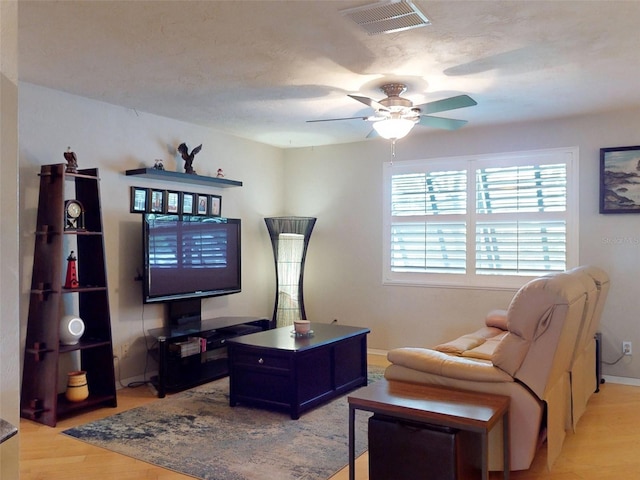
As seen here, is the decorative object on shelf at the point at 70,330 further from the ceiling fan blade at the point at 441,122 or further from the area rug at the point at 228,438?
the ceiling fan blade at the point at 441,122

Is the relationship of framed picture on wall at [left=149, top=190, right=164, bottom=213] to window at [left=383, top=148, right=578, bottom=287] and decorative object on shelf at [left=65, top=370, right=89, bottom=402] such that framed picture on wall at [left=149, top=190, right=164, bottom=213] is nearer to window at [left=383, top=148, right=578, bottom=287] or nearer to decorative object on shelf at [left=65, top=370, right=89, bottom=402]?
decorative object on shelf at [left=65, top=370, right=89, bottom=402]

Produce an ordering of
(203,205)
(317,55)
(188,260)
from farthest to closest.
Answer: (203,205)
(188,260)
(317,55)

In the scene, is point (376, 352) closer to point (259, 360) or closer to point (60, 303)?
point (259, 360)

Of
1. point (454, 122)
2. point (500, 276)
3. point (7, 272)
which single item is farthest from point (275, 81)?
point (500, 276)

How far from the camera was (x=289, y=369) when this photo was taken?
3570 millimetres

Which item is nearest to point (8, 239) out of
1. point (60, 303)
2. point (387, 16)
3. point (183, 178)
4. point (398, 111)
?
point (387, 16)

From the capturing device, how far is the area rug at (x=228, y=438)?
9.30 ft

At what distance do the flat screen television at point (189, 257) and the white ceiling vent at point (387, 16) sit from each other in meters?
2.50

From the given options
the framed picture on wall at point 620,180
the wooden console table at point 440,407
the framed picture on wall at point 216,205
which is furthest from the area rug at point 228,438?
the framed picture on wall at point 620,180

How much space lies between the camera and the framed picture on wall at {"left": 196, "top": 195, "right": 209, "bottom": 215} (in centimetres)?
511

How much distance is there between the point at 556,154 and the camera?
190 inches

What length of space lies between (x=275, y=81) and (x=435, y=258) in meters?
2.66

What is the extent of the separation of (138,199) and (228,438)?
2257mm

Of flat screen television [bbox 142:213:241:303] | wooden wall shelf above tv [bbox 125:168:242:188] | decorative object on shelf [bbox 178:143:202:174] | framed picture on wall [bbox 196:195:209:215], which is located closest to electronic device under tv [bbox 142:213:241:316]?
flat screen television [bbox 142:213:241:303]
